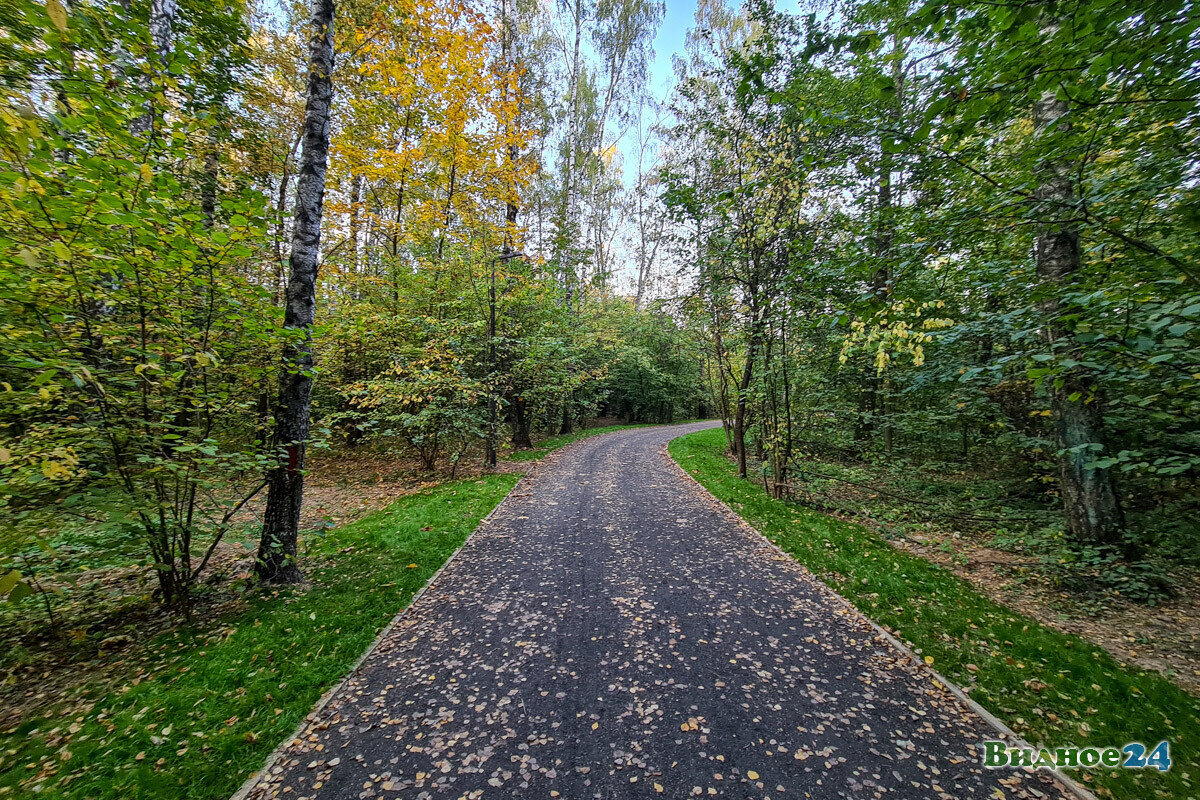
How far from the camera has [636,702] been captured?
125 inches

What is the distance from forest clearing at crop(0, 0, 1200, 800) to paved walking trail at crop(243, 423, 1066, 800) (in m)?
0.03

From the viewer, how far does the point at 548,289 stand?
12789 millimetres

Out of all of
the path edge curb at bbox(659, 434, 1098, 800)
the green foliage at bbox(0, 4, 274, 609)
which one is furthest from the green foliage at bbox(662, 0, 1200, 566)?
the green foliage at bbox(0, 4, 274, 609)

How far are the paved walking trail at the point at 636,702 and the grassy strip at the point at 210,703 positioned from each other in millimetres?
282

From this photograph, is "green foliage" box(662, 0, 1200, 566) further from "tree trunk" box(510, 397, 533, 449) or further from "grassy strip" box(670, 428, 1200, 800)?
"tree trunk" box(510, 397, 533, 449)

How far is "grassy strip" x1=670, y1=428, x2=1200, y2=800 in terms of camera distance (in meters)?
2.70

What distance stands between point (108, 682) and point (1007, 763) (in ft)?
21.2

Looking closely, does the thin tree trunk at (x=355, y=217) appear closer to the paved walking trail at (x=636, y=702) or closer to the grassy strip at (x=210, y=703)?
the grassy strip at (x=210, y=703)

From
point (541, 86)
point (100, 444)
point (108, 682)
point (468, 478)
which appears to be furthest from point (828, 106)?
point (541, 86)

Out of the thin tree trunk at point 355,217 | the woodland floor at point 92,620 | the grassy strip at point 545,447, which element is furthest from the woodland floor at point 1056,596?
the thin tree trunk at point 355,217

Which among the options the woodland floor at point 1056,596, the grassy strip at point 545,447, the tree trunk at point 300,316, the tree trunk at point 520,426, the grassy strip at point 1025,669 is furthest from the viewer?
the tree trunk at point 520,426

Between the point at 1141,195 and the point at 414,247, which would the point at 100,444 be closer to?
the point at 1141,195

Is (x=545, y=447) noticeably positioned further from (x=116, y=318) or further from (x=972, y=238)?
(x=972, y=238)

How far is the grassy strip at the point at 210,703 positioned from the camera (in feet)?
7.79
